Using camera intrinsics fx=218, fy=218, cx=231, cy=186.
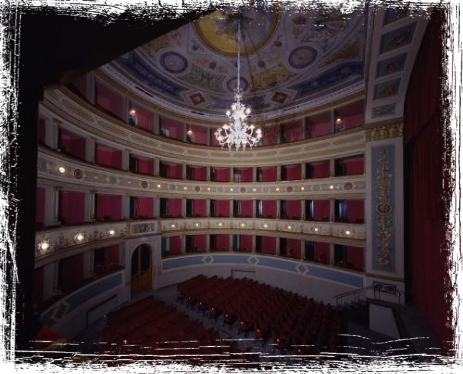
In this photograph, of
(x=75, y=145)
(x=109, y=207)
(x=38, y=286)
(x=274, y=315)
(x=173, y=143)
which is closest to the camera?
(x=38, y=286)

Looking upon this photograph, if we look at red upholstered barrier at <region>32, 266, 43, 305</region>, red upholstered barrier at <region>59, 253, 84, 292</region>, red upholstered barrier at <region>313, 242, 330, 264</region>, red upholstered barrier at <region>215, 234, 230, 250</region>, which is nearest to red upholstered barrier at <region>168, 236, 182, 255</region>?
red upholstered barrier at <region>215, 234, 230, 250</region>

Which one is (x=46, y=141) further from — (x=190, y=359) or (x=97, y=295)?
(x=190, y=359)

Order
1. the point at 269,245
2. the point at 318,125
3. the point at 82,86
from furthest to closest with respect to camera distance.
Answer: the point at 269,245 → the point at 318,125 → the point at 82,86

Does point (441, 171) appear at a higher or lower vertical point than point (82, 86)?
lower

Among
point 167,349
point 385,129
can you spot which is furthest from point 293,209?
point 167,349

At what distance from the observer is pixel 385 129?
28.3ft

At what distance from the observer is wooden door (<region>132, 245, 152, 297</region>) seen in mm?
11011

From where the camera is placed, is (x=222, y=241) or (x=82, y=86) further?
(x=222, y=241)

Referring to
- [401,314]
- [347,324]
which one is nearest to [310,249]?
[347,324]

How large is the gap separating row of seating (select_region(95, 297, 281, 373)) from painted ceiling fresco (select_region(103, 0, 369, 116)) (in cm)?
975

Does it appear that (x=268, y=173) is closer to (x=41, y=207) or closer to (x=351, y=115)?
(x=351, y=115)

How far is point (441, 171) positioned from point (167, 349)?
7697 mm

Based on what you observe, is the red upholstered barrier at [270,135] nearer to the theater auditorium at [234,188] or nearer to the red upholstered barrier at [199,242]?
the theater auditorium at [234,188]

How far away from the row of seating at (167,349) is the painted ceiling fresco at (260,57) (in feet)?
32.0
